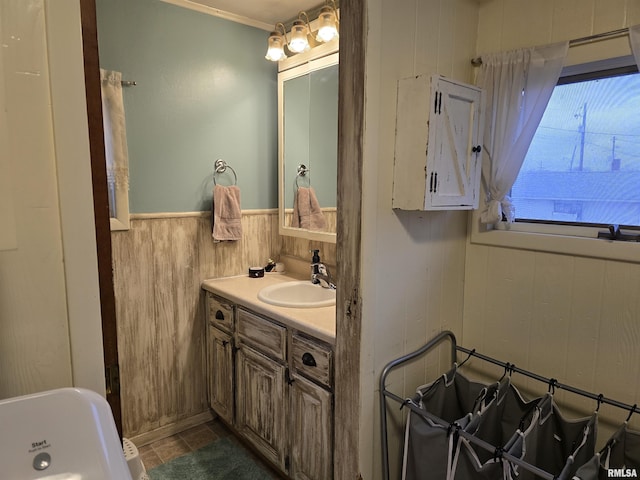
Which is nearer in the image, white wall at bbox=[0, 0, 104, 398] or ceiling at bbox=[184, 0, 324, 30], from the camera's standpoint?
white wall at bbox=[0, 0, 104, 398]

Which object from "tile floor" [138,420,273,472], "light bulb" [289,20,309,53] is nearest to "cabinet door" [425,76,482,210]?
"light bulb" [289,20,309,53]

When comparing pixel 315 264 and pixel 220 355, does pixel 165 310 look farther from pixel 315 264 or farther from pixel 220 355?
pixel 315 264

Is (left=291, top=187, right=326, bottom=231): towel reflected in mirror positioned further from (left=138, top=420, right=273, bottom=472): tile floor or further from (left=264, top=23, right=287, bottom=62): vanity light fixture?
(left=138, top=420, right=273, bottom=472): tile floor

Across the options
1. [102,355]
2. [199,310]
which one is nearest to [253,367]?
[199,310]

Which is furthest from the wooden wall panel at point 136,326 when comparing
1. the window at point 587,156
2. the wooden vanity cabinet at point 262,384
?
the window at point 587,156

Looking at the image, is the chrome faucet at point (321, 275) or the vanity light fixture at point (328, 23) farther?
the chrome faucet at point (321, 275)

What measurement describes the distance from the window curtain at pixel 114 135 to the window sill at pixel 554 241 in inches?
70.4

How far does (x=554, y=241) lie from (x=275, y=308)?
124 centimetres

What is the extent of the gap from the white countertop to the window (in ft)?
3.24

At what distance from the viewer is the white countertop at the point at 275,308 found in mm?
1670

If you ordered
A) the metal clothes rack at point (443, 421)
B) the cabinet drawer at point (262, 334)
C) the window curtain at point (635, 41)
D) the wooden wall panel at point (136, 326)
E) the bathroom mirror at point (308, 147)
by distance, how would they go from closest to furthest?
the metal clothes rack at point (443, 421)
the window curtain at point (635, 41)
the cabinet drawer at point (262, 334)
the wooden wall panel at point (136, 326)
the bathroom mirror at point (308, 147)

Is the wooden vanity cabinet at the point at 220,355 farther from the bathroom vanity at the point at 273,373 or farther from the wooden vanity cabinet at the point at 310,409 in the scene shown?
the wooden vanity cabinet at the point at 310,409

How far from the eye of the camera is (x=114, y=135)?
2.05m

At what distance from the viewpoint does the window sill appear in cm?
141
